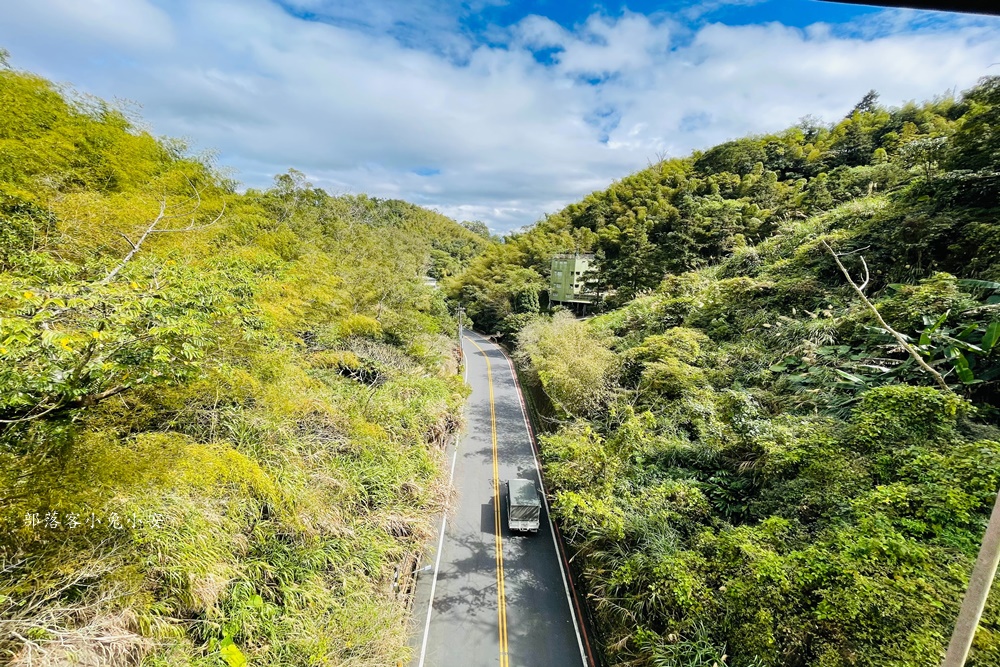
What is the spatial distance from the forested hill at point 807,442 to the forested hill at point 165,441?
12.1 ft

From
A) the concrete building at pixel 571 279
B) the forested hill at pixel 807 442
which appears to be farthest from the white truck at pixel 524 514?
the concrete building at pixel 571 279

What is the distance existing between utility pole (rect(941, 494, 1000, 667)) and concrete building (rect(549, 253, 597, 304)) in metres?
25.5

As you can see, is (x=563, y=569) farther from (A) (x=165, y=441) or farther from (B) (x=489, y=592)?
(A) (x=165, y=441)

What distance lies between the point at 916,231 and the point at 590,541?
10.4m

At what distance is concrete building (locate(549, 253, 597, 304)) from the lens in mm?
27391

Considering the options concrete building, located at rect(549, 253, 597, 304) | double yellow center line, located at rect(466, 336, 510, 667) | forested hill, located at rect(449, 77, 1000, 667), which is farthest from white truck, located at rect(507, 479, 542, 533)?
concrete building, located at rect(549, 253, 597, 304)

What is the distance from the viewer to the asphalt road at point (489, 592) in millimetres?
6539

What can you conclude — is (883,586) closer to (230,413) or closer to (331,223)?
(230,413)

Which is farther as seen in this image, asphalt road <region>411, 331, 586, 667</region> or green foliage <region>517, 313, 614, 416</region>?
green foliage <region>517, 313, 614, 416</region>

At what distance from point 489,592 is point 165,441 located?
6400 mm

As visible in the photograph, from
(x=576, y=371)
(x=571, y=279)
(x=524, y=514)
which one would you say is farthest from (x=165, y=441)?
(x=571, y=279)

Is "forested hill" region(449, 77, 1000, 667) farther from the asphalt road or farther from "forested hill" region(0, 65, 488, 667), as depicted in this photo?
"forested hill" region(0, 65, 488, 667)

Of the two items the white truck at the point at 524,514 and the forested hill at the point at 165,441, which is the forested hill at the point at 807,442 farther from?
the forested hill at the point at 165,441

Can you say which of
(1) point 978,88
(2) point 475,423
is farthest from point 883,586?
(1) point 978,88
